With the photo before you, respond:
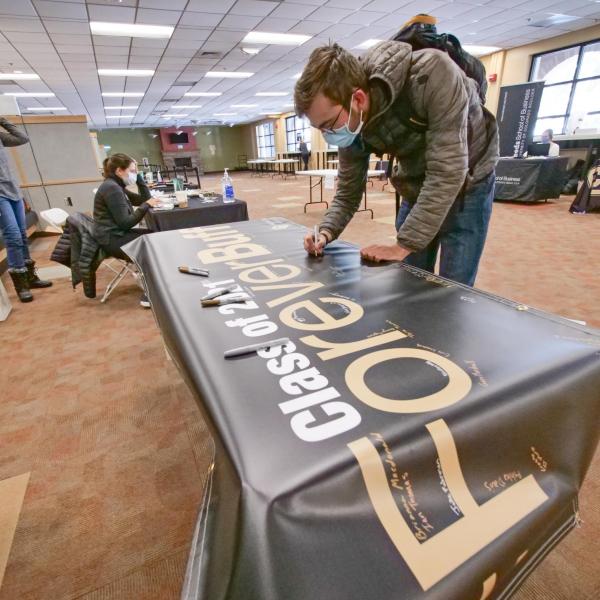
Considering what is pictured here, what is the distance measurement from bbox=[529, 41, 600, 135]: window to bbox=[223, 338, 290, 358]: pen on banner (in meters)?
9.00

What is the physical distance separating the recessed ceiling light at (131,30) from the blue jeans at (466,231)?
6.09 meters

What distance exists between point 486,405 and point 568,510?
0.96 ft

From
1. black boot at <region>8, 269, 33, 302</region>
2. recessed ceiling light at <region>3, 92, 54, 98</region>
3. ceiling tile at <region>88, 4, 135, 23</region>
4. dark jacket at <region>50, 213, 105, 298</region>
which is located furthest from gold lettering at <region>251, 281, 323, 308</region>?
recessed ceiling light at <region>3, 92, 54, 98</region>

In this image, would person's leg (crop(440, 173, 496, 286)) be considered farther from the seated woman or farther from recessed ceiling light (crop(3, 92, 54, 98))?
recessed ceiling light (crop(3, 92, 54, 98))

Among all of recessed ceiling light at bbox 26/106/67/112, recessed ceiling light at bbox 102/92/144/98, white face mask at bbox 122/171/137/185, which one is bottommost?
white face mask at bbox 122/171/137/185

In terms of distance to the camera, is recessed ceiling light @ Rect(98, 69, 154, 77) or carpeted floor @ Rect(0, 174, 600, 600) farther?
recessed ceiling light @ Rect(98, 69, 154, 77)

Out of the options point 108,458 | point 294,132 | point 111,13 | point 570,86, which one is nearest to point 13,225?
point 108,458

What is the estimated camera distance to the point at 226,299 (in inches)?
33.5

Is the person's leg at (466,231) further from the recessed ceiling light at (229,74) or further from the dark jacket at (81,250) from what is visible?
the recessed ceiling light at (229,74)

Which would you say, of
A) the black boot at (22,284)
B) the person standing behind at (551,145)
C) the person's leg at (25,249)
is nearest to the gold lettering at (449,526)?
the black boot at (22,284)

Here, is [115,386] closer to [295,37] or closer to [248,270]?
[248,270]

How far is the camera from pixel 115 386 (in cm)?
180

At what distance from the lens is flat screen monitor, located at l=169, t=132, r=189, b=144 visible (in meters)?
21.9

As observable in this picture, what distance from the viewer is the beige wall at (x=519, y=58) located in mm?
6802
